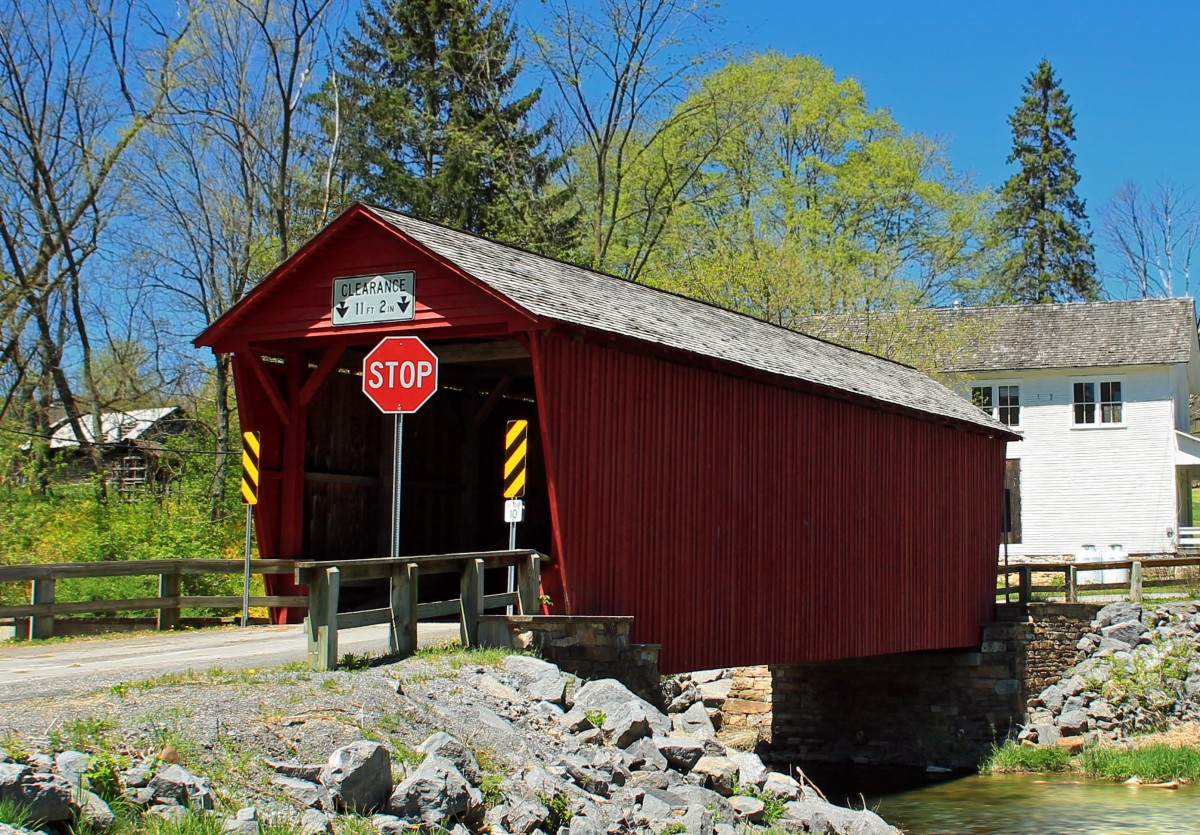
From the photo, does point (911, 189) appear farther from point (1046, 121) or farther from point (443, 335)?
point (443, 335)

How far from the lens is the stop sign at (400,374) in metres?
11.6

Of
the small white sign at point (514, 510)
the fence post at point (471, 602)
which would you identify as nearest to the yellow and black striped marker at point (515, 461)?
the small white sign at point (514, 510)

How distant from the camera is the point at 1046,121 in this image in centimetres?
4625

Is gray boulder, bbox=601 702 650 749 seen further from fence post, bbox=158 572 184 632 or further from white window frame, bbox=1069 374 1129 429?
white window frame, bbox=1069 374 1129 429

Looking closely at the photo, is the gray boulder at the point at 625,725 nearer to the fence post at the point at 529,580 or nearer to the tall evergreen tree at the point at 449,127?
the fence post at the point at 529,580

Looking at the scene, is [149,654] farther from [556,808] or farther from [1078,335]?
[1078,335]

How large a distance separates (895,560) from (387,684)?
963 centimetres

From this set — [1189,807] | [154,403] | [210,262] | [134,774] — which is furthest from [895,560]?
[154,403]

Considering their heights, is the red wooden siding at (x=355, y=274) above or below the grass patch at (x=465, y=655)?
above

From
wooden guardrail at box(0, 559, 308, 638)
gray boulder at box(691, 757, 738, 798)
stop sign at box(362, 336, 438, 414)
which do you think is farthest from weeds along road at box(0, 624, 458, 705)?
gray boulder at box(691, 757, 738, 798)

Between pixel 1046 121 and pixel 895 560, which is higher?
pixel 1046 121

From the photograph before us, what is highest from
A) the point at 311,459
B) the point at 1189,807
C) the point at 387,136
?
the point at 387,136

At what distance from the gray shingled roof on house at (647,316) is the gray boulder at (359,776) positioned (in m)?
4.80

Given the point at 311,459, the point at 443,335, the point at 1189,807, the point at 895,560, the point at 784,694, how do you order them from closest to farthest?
1. the point at 443,335
2. the point at 311,459
3. the point at 1189,807
4. the point at 895,560
5. the point at 784,694
